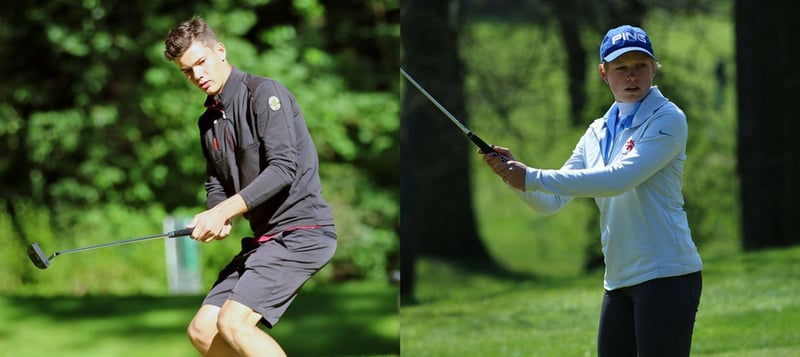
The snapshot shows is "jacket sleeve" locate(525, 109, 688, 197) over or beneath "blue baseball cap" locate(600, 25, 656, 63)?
beneath

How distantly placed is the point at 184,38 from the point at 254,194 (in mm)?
497

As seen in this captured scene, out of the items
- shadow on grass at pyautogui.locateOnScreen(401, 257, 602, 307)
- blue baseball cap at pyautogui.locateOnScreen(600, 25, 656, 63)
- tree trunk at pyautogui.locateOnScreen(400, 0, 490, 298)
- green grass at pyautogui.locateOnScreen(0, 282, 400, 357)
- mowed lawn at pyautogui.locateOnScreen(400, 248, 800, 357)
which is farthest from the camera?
shadow on grass at pyautogui.locateOnScreen(401, 257, 602, 307)

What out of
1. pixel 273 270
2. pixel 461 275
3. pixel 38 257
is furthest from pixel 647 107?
pixel 461 275

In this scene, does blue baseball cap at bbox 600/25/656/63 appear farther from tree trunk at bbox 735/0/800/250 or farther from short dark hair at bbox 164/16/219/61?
tree trunk at bbox 735/0/800/250

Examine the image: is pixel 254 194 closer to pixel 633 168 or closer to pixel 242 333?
pixel 242 333

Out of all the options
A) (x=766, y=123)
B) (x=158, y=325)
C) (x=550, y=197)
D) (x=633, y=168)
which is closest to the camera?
(x=633, y=168)

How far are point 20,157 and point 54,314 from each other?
308 centimetres

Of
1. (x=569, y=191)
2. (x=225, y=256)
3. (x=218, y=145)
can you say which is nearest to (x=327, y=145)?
(x=225, y=256)

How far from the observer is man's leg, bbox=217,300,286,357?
3264mm

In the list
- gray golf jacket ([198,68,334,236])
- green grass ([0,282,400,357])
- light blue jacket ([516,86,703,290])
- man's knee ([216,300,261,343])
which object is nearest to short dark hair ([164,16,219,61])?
gray golf jacket ([198,68,334,236])

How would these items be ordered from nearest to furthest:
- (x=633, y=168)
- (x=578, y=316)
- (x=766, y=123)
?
1. (x=633, y=168)
2. (x=578, y=316)
3. (x=766, y=123)

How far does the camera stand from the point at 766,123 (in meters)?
9.54

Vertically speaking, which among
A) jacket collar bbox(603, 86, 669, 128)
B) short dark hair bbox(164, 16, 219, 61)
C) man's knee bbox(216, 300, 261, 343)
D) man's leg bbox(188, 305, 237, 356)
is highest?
→ short dark hair bbox(164, 16, 219, 61)

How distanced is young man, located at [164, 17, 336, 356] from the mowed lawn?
179 centimetres
